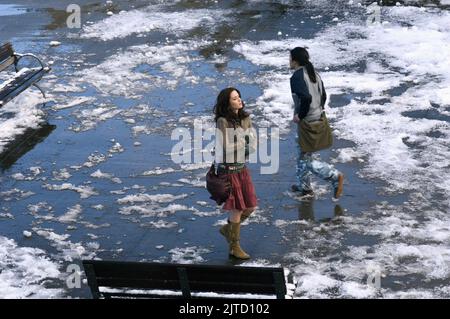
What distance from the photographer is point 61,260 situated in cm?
786

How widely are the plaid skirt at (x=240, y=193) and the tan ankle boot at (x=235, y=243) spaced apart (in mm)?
242

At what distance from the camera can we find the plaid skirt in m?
7.31

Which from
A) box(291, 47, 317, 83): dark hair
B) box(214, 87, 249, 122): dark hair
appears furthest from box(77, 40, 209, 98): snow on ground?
box(214, 87, 249, 122): dark hair

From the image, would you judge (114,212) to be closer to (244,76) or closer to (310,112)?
(310,112)

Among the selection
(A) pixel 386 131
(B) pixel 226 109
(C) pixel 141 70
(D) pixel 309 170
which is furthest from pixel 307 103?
(C) pixel 141 70

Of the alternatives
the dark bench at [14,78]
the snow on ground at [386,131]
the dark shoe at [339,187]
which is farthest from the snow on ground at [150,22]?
the dark shoe at [339,187]

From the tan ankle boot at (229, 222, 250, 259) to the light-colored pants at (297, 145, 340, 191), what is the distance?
135cm

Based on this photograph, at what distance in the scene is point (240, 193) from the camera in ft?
24.1

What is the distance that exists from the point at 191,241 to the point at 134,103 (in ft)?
13.8

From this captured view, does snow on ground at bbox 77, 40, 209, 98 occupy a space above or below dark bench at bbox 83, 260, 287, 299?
below

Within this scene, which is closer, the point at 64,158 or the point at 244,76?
the point at 64,158

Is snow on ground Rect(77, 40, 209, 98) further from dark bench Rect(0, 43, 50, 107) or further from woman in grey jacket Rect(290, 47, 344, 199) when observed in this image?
woman in grey jacket Rect(290, 47, 344, 199)

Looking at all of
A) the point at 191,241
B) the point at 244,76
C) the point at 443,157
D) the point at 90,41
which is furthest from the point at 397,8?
the point at 191,241

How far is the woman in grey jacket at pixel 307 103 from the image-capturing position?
A: 321 inches
